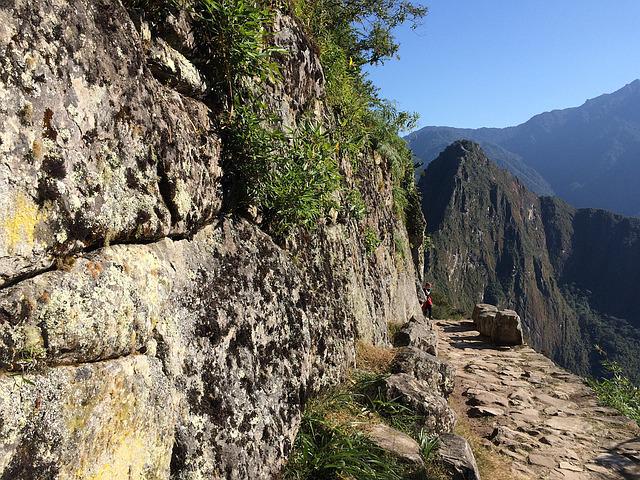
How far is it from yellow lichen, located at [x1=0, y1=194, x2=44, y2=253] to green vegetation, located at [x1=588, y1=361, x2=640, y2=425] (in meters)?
10.7

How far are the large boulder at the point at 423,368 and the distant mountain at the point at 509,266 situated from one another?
12354 cm

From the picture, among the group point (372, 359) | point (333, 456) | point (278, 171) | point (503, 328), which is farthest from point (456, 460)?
point (503, 328)

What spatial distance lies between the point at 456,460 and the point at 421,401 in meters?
0.90

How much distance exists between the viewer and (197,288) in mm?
3494

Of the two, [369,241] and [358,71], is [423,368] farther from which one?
[358,71]

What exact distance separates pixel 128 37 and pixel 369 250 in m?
6.74

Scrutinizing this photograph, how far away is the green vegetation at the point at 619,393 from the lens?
31.3ft

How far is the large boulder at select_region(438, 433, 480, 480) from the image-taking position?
16.3 feet

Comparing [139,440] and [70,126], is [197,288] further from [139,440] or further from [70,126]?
[70,126]

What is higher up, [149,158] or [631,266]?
[149,158]

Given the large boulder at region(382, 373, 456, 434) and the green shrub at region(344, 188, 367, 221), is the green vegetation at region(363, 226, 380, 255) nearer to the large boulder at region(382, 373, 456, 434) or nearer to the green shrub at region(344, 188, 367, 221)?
the green shrub at region(344, 188, 367, 221)

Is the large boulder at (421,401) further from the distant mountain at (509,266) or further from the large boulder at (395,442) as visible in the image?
the distant mountain at (509,266)

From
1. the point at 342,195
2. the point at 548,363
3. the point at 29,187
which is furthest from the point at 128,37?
the point at 548,363

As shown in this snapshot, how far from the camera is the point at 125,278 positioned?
2721mm
